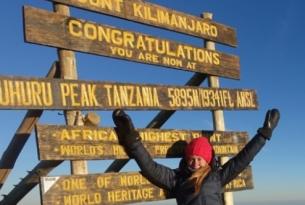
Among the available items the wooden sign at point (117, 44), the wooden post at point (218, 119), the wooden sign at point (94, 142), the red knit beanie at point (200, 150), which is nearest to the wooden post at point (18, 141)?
the wooden sign at point (117, 44)

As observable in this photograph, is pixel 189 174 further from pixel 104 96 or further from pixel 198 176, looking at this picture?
pixel 104 96

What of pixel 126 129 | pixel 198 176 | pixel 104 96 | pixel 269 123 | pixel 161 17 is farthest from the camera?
pixel 161 17

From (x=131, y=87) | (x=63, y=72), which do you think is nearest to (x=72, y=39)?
(x=63, y=72)

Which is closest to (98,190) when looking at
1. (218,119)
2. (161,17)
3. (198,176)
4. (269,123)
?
(198,176)

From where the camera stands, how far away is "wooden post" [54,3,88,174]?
23.0 ft

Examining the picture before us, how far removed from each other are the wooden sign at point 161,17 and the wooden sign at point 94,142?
65.4 inches

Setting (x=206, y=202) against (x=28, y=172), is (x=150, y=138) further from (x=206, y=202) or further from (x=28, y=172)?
(x=206, y=202)

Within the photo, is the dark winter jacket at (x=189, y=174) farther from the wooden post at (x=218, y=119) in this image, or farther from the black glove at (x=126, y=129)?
the wooden post at (x=218, y=119)

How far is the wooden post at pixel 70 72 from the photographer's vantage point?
7.00 metres

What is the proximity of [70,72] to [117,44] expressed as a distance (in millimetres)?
943

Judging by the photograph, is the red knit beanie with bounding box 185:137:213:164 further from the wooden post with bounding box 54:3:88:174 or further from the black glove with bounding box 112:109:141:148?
the wooden post with bounding box 54:3:88:174

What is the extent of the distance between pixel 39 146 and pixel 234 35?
5204 millimetres

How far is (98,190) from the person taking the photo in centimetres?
702

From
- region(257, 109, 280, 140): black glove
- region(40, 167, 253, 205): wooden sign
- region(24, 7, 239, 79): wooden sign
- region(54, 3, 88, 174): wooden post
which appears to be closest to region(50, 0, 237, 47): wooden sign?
region(54, 3, 88, 174): wooden post
